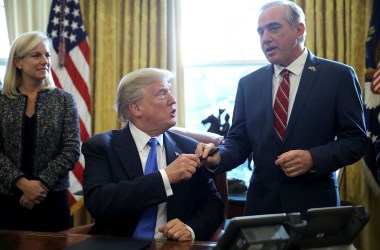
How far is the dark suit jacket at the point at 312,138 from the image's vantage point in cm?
207

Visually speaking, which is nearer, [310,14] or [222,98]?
[310,14]

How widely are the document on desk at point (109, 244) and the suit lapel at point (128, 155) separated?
45cm

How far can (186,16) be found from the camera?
14.6 ft

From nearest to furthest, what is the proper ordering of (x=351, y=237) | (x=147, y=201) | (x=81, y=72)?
(x=351, y=237) < (x=147, y=201) < (x=81, y=72)

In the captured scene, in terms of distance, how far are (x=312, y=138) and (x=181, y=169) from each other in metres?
0.66

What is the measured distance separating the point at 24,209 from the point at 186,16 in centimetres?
256

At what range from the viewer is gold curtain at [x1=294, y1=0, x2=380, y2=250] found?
376 cm

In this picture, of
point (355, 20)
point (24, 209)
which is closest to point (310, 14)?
point (355, 20)

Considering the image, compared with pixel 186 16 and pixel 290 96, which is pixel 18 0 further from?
pixel 290 96

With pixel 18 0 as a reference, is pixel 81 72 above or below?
Result: below

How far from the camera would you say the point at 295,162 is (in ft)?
6.36

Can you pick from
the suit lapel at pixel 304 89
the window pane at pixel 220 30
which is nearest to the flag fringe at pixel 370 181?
the window pane at pixel 220 30

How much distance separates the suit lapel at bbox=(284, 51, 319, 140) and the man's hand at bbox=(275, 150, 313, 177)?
0.22m

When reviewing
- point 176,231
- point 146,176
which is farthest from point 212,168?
point 176,231
